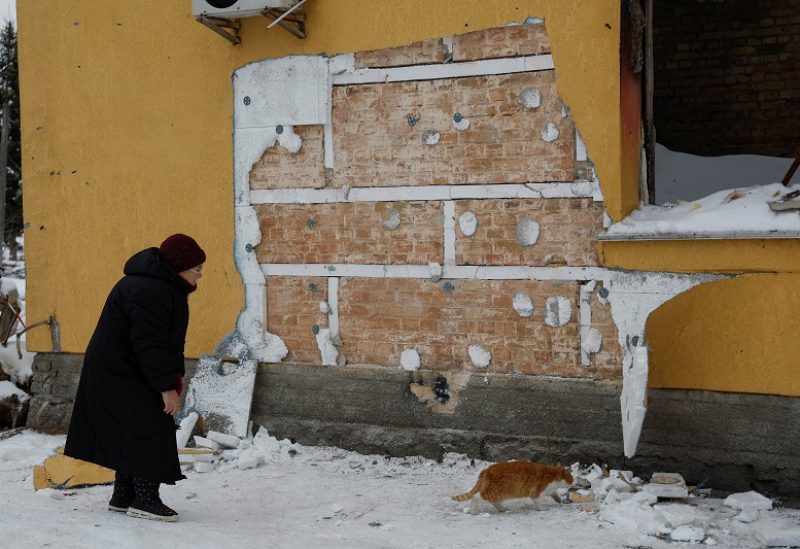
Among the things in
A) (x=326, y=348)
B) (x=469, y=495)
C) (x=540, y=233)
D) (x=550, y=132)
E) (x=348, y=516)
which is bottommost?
(x=348, y=516)

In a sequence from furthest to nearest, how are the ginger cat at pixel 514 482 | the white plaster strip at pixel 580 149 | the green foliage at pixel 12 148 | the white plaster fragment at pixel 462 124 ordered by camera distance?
the green foliage at pixel 12 148, the white plaster fragment at pixel 462 124, the white plaster strip at pixel 580 149, the ginger cat at pixel 514 482

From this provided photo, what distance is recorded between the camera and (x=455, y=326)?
5.93m

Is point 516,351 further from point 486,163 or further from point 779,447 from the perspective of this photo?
point 779,447

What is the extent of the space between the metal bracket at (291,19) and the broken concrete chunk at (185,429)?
2.89 meters

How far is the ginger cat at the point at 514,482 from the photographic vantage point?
4.86m

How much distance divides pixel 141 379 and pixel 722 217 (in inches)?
135

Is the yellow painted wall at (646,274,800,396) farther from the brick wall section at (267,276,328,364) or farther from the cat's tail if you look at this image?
the brick wall section at (267,276,328,364)

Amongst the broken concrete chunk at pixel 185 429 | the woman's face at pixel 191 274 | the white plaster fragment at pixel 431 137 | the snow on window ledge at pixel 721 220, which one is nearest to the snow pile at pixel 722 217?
the snow on window ledge at pixel 721 220

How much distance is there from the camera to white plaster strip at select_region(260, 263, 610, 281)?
5.57 metres

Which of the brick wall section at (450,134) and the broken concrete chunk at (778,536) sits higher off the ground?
the brick wall section at (450,134)

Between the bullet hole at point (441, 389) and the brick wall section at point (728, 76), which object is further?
the brick wall section at point (728, 76)

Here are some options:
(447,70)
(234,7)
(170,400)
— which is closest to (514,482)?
(170,400)

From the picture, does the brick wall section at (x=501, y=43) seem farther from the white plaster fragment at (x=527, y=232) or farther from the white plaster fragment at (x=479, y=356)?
the white plaster fragment at (x=479, y=356)

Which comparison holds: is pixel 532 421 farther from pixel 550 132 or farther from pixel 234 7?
pixel 234 7
